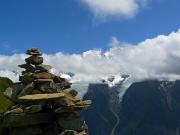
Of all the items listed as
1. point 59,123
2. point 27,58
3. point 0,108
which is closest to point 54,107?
point 59,123

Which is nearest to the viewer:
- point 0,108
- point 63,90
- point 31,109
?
point 31,109

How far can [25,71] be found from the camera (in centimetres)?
4241

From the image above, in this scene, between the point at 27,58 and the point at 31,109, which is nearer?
the point at 31,109

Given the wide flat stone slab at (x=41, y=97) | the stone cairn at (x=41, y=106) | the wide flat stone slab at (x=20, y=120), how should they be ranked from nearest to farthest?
the wide flat stone slab at (x=41, y=97) → the wide flat stone slab at (x=20, y=120) → the stone cairn at (x=41, y=106)

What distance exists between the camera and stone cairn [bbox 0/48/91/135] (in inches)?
1567

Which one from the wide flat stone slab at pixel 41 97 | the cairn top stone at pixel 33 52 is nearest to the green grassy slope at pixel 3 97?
the cairn top stone at pixel 33 52

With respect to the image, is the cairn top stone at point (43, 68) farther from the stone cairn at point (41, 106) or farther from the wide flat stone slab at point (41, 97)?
the wide flat stone slab at point (41, 97)

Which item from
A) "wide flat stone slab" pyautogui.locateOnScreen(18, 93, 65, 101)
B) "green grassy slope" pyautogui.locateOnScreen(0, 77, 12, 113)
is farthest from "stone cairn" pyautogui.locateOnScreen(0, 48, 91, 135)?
"green grassy slope" pyautogui.locateOnScreen(0, 77, 12, 113)

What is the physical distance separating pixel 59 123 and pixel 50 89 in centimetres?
258

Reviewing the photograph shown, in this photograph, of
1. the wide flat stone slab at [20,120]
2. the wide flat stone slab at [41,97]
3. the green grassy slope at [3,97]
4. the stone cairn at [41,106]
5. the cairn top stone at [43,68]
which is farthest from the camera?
the green grassy slope at [3,97]

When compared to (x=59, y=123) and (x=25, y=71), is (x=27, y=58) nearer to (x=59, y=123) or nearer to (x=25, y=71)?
(x=25, y=71)

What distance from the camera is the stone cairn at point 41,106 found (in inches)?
1567

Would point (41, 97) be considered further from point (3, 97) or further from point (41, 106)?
point (3, 97)

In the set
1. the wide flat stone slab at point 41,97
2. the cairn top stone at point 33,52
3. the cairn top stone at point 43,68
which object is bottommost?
the wide flat stone slab at point 41,97
